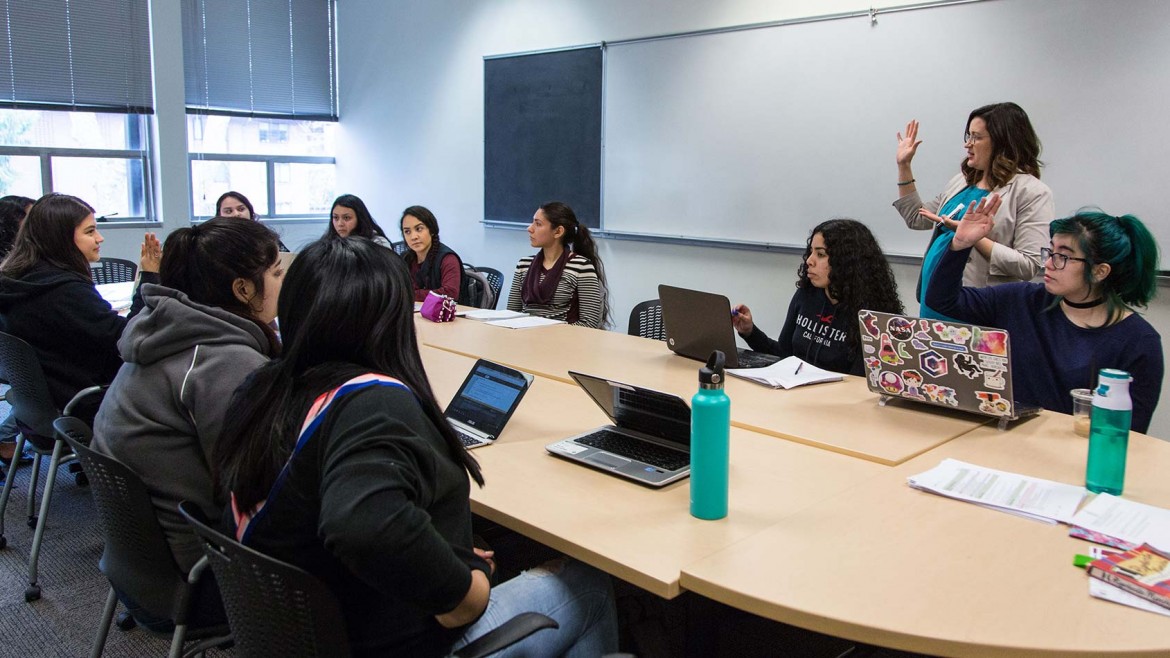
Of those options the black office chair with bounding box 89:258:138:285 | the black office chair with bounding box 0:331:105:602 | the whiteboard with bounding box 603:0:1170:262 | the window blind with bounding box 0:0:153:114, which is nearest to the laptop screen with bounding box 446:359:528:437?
the black office chair with bounding box 0:331:105:602

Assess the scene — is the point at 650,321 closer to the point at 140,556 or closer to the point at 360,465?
the point at 140,556

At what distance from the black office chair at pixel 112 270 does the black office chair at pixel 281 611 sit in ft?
14.0

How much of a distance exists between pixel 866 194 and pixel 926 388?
2.07m

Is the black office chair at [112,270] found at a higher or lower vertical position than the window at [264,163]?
lower

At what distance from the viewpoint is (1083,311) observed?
2219 mm

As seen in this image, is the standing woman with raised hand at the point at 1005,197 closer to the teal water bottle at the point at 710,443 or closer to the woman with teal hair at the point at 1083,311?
the woman with teal hair at the point at 1083,311

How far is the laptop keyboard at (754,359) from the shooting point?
2.79 meters

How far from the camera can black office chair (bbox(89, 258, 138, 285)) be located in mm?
4910

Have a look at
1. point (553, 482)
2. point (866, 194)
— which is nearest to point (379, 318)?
point (553, 482)

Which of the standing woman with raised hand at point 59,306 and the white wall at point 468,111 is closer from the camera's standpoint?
the standing woman with raised hand at point 59,306

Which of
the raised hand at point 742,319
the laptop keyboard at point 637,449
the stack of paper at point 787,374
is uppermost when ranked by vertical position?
the raised hand at point 742,319

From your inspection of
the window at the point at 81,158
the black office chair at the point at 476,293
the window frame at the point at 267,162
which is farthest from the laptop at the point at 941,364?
the window at the point at 81,158

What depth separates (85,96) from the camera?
5918mm

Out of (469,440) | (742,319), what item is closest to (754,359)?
(742,319)
